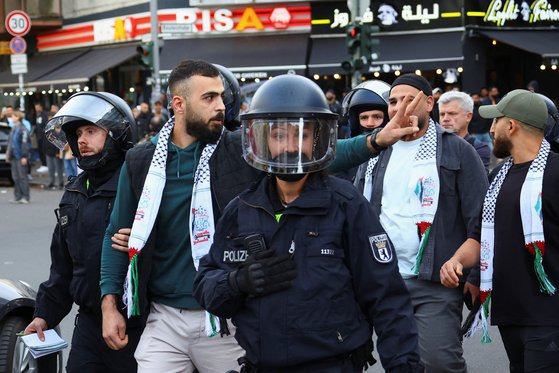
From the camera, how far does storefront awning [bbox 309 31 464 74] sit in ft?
84.0

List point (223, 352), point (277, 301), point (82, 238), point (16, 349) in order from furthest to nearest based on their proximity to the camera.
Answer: point (16, 349) → point (82, 238) → point (223, 352) → point (277, 301)

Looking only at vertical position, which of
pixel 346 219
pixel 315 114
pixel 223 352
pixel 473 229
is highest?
pixel 315 114

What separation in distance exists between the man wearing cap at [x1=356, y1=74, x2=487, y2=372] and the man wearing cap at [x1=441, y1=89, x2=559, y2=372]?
0.32 meters

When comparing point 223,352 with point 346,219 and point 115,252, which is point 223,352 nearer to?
point 115,252

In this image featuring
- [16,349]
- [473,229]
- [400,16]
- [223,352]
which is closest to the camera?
[223,352]

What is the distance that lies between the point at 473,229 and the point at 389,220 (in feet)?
1.61

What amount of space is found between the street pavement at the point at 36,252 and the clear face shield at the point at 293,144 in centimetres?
391

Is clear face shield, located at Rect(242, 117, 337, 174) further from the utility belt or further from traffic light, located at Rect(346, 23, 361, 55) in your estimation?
traffic light, located at Rect(346, 23, 361, 55)

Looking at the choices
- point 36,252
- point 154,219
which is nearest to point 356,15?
point 36,252

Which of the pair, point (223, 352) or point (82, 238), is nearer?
point (223, 352)

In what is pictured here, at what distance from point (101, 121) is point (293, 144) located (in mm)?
1749

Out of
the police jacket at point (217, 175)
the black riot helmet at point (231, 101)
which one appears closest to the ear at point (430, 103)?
the black riot helmet at point (231, 101)

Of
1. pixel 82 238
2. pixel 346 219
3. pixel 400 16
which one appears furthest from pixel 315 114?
pixel 400 16

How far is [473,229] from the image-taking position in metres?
5.00
